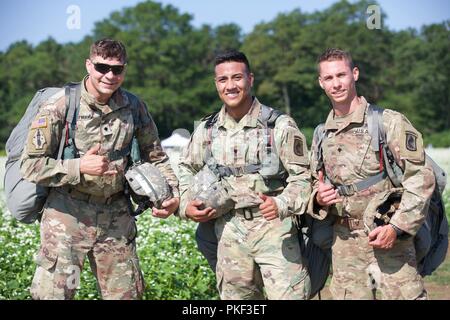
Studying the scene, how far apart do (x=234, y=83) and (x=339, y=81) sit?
838mm

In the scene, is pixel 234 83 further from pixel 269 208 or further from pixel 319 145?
pixel 269 208

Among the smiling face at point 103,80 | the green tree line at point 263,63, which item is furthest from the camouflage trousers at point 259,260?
the green tree line at point 263,63

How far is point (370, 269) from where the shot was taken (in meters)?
6.20

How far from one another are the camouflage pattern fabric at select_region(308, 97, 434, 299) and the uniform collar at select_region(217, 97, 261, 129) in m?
0.55

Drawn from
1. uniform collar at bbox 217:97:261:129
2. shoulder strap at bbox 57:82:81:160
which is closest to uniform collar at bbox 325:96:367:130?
uniform collar at bbox 217:97:261:129

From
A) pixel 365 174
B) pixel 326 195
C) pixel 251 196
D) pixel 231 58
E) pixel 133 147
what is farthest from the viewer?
pixel 133 147

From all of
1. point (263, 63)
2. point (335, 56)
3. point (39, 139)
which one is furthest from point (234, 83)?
point (263, 63)

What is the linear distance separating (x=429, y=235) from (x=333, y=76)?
148cm

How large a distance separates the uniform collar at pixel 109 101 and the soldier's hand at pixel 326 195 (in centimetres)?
172

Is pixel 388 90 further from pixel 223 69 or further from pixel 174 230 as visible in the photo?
pixel 223 69

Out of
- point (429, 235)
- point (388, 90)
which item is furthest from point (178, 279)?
point (388, 90)

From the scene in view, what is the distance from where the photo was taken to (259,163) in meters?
6.30

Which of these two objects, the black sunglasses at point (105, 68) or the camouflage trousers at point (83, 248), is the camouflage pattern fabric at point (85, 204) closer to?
the camouflage trousers at point (83, 248)

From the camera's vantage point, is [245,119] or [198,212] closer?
[198,212]
